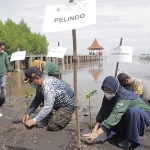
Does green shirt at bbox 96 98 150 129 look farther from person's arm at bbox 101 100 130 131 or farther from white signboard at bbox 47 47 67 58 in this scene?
white signboard at bbox 47 47 67 58

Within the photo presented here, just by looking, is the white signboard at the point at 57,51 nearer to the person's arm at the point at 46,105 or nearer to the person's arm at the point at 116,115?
the person's arm at the point at 46,105

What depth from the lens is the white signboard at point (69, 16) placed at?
2.49 meters

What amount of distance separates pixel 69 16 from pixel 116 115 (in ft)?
4.93

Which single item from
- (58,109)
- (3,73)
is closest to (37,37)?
(3,73)

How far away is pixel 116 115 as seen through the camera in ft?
9.89

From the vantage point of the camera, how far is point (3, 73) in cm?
642

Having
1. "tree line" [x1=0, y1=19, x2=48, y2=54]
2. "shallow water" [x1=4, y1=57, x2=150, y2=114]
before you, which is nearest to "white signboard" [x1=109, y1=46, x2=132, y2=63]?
"shallow water" [x1=4, y1=57, x2=150, y2=114]

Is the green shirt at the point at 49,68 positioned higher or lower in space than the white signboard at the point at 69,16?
lower

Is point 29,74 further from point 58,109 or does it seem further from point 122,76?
point 122,76

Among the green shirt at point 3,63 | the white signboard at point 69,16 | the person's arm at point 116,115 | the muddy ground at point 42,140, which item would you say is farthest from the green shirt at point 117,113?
the green shirt at point 3,63

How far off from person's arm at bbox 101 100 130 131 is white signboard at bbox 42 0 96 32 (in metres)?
1.28

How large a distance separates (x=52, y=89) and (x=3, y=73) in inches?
127

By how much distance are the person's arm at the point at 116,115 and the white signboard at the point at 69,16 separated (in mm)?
1280

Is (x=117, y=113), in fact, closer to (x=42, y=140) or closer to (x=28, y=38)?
(x=42, y=140)
